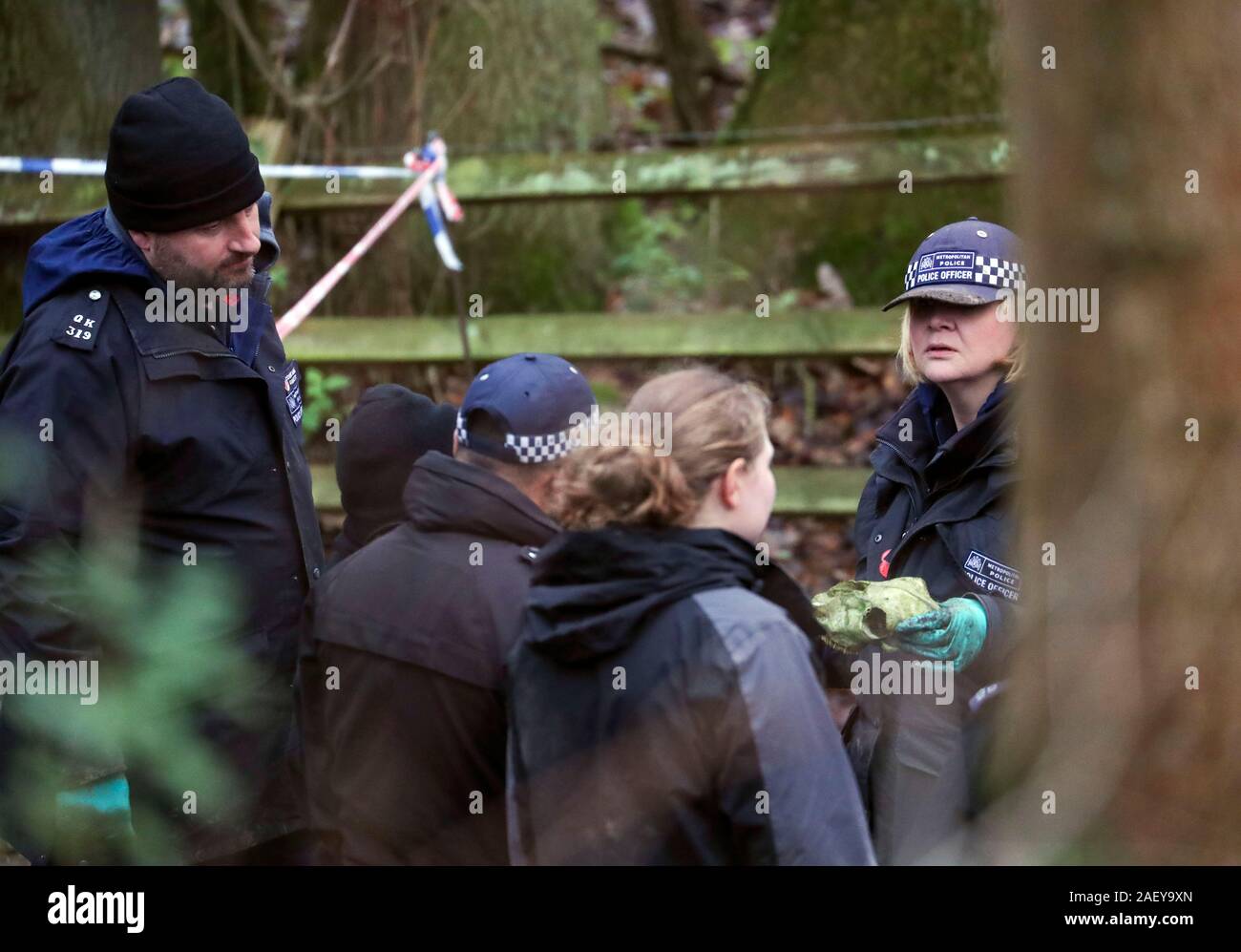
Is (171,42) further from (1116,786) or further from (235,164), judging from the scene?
(1116,786)

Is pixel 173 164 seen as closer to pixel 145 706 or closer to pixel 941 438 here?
pixel 145 706

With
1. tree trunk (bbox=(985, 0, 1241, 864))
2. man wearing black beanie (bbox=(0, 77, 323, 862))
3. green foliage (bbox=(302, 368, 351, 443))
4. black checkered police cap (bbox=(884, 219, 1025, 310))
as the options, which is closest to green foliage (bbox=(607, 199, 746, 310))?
green foliage (bbox=(302, 368, 351, 443))

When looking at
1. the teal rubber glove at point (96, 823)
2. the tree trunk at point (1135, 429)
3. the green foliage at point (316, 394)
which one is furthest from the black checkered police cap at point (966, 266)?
the green foliage at point (316, 394)

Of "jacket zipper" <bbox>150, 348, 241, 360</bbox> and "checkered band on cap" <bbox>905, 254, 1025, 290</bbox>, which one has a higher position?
"checkered band on cap" <bbox>905, 254, 1025, 290</bbox>

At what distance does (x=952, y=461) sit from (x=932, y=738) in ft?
2.02

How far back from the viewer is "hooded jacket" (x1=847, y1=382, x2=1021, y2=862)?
112 inches

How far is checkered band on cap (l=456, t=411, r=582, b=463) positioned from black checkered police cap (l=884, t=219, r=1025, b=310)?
897mm

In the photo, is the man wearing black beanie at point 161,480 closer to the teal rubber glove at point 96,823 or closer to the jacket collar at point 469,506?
the teal rubber glove at point 96,823

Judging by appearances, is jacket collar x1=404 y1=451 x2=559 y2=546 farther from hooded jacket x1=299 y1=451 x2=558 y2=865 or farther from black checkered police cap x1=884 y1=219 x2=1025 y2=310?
black checkered police cap x1=884 y1=219 x2=1025 y2=310

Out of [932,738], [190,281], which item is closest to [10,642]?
[190,281]

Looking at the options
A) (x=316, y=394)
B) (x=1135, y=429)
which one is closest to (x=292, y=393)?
(x=1135, y=429)

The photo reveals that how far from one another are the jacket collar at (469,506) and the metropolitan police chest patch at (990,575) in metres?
0.91

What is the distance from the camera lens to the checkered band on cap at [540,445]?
2.78m
